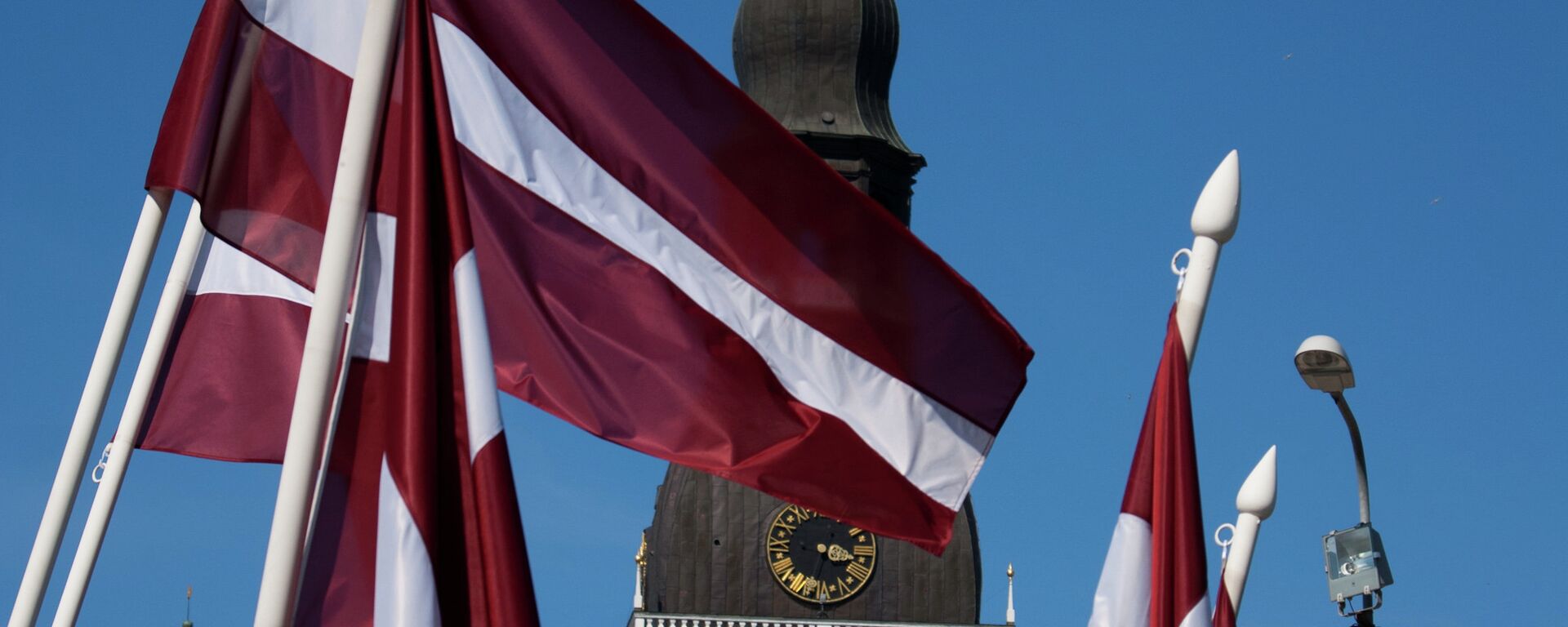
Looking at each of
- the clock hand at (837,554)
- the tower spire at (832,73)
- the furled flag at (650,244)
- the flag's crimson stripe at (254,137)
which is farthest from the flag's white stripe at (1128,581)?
the tower spire at (832,73)

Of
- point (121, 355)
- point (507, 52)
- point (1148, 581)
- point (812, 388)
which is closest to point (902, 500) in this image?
point (812, 388)

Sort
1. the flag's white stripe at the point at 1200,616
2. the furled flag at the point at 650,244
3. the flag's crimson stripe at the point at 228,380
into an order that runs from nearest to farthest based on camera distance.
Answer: the furled flag at the point at 650,244, the flag's white stripe at the point at 1200,616, the flag's crimson stripe at the point at 228,380

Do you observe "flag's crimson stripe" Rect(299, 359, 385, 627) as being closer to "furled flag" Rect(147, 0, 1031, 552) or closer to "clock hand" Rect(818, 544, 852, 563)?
"furled flag" Rect(147, 0, 1031, 552)

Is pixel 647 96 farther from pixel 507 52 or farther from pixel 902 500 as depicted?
pixel 902 500

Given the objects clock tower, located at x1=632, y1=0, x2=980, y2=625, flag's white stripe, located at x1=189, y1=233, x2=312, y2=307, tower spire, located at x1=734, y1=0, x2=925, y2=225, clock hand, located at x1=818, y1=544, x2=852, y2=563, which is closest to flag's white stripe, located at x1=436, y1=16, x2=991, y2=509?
flag's white stripe, located at x1=189, y1=233, x2=312, y2=307

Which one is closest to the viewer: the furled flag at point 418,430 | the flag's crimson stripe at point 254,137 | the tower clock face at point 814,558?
the furled flag at point 418,430

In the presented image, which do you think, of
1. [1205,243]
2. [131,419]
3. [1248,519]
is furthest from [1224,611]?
[131,419]

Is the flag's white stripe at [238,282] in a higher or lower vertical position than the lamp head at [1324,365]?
lower

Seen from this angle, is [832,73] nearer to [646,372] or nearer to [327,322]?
[646,372]

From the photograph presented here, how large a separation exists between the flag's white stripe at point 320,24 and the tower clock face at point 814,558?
52.9 m

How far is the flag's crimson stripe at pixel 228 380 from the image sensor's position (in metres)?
16.1

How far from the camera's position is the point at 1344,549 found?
66.5ft

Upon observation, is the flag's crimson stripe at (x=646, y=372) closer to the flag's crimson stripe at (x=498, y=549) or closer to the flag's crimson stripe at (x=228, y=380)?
the flag's crimson stripe at (x=498, y=549)

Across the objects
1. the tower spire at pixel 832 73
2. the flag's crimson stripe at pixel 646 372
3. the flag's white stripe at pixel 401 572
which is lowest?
the flag's white stripe at pixel 401 572
